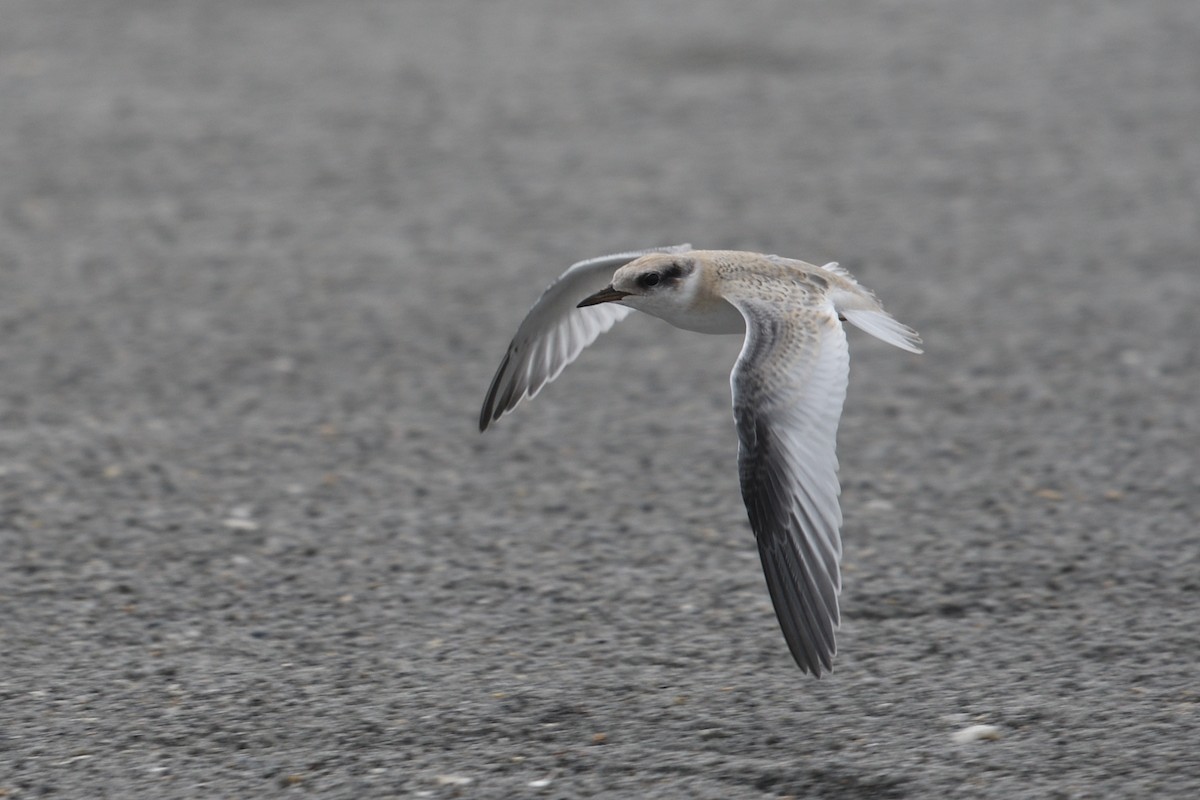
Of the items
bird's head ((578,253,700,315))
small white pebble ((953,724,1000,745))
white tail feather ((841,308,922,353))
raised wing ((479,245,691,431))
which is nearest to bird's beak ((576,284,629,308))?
bird's head ((578,253,700,315))

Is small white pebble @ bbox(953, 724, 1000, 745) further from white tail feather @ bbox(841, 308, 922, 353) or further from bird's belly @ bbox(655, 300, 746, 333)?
bird's belly @ bbox(655, 300, 746, 333)

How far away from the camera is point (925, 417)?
6.85m

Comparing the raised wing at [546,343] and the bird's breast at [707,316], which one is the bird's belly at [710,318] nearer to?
the bird's breast at [707,316]

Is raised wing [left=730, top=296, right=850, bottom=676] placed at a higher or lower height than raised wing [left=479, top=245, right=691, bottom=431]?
lower

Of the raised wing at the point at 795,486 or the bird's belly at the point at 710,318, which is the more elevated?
the bird's belly at the point at 710,318

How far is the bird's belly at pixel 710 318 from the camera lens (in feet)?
16.6

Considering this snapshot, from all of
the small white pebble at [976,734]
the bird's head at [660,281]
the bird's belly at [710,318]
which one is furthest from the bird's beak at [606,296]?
the small white pebble at [976,734]

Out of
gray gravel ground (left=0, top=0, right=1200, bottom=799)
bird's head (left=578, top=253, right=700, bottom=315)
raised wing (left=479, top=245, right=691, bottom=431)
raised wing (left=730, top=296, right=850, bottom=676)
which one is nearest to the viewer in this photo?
raised wing (left=730, top=296, right=850, bottom=676)

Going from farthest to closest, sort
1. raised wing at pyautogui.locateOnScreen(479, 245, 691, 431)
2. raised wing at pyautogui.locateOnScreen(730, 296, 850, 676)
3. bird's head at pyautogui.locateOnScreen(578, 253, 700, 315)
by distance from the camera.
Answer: raised wing at pyautogui.locateOnScreen(479, 245, 691, 431) → bird's head at pyautogui.locateOnScreen(578, 253, 700, 315) → raised wing at pyautogui.locateOnScreen(730, 296, 850, 676)

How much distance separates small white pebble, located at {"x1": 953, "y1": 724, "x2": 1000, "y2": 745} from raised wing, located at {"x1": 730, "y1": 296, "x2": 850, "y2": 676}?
0.39m

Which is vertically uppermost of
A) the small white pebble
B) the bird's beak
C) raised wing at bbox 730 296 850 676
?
the bird's beak

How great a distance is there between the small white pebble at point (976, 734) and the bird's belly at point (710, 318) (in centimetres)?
138

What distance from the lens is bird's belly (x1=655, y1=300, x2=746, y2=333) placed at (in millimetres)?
5059

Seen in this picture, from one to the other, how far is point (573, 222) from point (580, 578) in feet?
12.9
